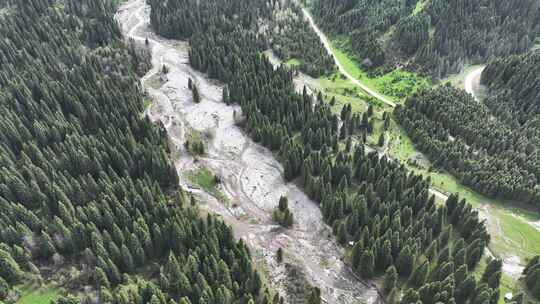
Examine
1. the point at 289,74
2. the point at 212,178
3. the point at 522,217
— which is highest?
the point at 289,74

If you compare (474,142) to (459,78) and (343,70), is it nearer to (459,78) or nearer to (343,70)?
(459,78)

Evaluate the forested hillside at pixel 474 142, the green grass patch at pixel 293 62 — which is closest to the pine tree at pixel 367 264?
the forested hillside at pixel 474 142

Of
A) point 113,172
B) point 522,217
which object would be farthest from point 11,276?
point 522,217

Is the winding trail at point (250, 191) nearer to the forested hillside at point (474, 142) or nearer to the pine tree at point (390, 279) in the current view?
the pine tree at point (390, 279)

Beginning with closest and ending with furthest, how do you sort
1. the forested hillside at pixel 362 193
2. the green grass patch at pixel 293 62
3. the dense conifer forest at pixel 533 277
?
the dense conifer forest at pixel 533 277, the forested hillside at pixel 362 193, the green grass patch at pixel 293 62

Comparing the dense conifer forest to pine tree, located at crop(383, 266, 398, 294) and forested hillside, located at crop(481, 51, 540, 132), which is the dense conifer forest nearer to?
pine tree, located at crop(383, 266, 398, 294)

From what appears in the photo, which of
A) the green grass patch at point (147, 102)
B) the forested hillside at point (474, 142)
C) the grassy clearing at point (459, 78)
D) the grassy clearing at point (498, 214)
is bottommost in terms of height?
the green grass patch at point (147, 102)

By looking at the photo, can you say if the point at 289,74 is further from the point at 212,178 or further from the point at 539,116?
the point at 539,116

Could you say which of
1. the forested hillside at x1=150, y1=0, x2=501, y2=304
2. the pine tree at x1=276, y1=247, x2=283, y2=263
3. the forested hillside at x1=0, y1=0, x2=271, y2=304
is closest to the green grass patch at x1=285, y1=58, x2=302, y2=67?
the forested hillside at x1=150, y1=0, x2=501, y2=304
